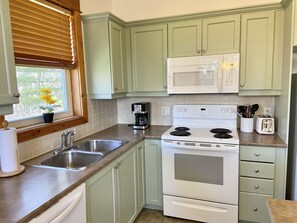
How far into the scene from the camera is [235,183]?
2.09m

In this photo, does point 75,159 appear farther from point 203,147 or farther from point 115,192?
point 203,147

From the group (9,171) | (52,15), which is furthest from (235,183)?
(52,15)

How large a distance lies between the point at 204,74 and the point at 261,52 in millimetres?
596

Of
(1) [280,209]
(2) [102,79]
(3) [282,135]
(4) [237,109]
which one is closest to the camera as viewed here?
(1) [280,209]

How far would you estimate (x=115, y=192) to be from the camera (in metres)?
1.83

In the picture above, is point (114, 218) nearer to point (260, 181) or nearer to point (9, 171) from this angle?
point (9, 171)

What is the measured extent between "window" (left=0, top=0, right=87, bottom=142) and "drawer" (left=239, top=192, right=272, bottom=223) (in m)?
1.82

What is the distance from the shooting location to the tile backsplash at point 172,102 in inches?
100

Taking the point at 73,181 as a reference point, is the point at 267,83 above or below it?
above

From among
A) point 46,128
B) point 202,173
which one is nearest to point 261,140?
point 202,173

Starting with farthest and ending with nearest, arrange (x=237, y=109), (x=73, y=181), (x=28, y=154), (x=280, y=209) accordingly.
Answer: (x=237, y=109) → (x=28, y=154) → (x=73, y=181) → (x=280, y=209)

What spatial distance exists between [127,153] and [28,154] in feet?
2.67

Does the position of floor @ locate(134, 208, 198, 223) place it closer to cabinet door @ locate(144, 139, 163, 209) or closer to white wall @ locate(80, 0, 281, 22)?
cabinet door @ locate(144, 139, 163, 209)

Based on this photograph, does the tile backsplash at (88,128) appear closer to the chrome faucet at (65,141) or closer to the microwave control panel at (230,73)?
the chrome faucet at (65,141)
